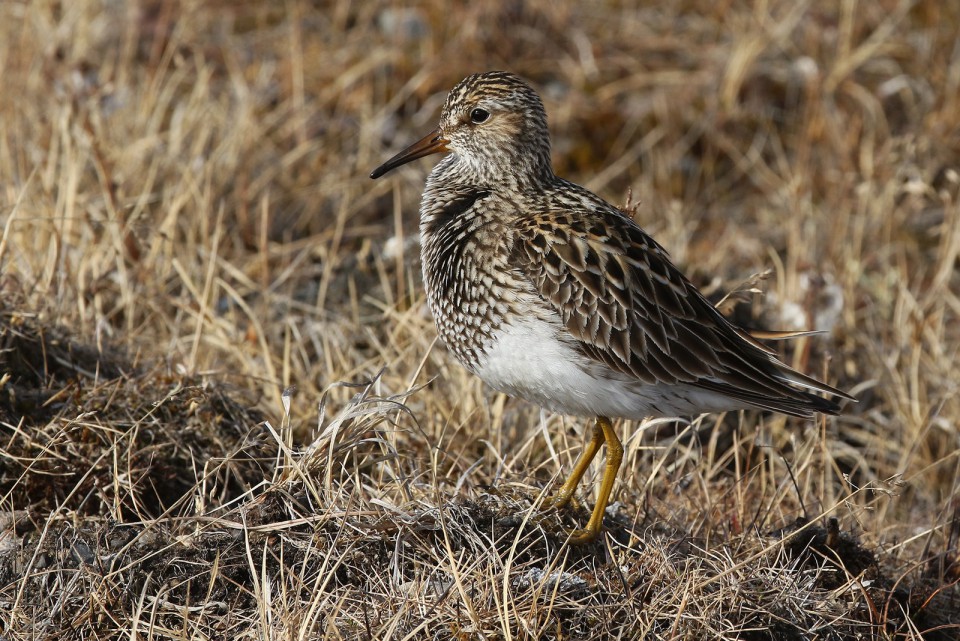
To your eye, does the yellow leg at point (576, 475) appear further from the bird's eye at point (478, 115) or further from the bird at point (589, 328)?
the bird's eye at point (478, 115)

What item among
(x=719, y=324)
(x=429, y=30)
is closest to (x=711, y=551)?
(x=719, y=324)

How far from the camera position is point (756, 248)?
7215mm

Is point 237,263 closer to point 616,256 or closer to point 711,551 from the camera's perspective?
point 616,256

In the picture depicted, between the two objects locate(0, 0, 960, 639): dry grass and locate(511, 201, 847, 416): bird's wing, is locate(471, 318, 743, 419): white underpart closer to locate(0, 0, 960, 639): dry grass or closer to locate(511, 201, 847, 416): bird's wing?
locate(511, 201, 847, 416): bird's wing

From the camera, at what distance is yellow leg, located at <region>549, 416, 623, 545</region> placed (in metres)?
4.07

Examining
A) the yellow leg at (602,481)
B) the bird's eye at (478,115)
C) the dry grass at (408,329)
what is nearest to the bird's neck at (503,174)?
the bird's eye at (478,115)

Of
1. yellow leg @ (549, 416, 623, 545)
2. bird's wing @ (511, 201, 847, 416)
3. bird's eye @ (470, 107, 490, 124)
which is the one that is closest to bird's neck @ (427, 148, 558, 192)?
bird's eye @ (470, 107, 490, 124)

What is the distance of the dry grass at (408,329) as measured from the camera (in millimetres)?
3807

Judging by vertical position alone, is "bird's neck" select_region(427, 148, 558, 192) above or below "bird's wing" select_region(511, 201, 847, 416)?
above

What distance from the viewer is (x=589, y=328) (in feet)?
13.4

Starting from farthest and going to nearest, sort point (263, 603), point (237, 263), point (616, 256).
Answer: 1. point (237, 263)
2. point (616, 256)
3. point (263, 603)

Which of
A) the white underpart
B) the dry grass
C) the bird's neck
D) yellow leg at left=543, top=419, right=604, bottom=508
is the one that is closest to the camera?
the dry grass

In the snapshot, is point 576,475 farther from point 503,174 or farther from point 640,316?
point 503,174

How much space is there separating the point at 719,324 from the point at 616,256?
0.44 metres
